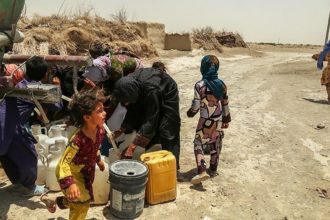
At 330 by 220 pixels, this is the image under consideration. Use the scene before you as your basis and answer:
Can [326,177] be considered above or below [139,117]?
below

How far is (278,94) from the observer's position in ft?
37.1

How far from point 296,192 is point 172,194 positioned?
151cm

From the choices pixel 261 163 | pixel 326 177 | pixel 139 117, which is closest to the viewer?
pixel 139 117

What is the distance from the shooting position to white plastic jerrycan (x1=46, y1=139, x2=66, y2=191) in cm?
429

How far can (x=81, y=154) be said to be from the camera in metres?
3.31

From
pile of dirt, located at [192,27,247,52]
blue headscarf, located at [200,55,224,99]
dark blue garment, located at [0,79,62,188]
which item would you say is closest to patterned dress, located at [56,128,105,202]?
dark blue garment, located at [0,79,62,188]

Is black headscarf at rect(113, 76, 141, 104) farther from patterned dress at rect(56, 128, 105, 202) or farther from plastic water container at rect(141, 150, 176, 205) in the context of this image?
patterned dress at rect(56, 128, 105, 202)

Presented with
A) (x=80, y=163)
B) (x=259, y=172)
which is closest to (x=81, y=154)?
(x=80, y=163)

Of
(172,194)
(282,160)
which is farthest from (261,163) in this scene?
(172,194)

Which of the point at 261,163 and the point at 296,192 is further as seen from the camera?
the point at 261,163

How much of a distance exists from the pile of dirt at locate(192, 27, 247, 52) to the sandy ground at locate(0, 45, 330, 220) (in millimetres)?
16318

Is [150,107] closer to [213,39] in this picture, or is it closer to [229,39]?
[213,39]

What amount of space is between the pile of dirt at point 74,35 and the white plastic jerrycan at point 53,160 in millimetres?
7890

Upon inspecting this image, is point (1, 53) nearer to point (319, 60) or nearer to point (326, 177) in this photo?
point (326, 177)
